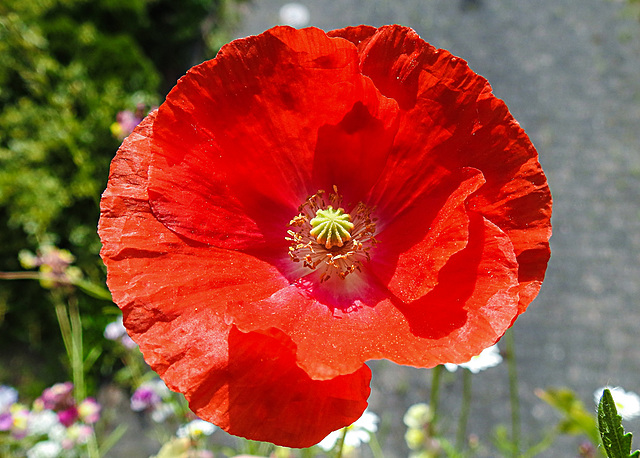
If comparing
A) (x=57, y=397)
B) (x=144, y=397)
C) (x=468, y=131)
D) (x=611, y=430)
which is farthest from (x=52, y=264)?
(x=611, y=430)

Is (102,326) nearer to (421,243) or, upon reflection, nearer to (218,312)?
(218,312)

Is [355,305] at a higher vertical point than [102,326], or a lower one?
lower

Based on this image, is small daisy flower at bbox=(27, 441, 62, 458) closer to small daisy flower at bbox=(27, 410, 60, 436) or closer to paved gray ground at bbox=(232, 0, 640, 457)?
small daisy flower at bbox=(27, 410, 60, 436)

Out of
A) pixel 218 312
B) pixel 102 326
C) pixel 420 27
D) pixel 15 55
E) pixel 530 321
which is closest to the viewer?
pixel 218 312

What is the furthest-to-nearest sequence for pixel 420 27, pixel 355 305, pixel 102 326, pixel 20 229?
1. pixel 420 27
2. pixel 20 229
3. pixel 102 326
4. pixel 355 305

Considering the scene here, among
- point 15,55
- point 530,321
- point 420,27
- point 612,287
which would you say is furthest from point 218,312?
point 420,27

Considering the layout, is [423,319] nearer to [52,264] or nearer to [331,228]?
[331,228]

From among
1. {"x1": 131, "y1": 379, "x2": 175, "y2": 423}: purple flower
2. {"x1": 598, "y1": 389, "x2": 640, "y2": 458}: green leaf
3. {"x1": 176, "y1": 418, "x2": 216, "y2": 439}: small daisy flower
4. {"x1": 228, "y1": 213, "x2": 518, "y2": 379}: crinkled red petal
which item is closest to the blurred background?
{"x1": 131, "y1": 379, "x2": 175, "y2": 423}: purple flower

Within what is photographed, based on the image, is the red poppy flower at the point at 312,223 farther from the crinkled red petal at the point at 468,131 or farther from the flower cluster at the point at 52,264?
the flower cluster at the point at 52,264
